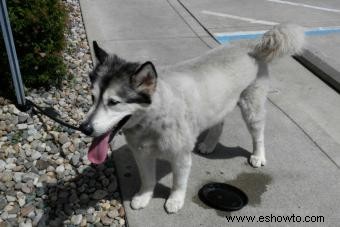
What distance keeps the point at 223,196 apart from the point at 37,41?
284 cm

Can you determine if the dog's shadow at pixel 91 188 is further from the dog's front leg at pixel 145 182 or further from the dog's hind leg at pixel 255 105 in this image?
the dog's hind leg at pixel 255 105

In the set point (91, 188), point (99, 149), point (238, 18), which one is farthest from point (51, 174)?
point (238, 18)

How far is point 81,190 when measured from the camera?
147 inches

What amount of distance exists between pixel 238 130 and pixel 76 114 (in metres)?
1.88

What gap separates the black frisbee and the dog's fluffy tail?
1.26m

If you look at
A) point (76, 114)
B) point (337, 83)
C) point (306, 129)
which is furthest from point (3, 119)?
point (337, 83)

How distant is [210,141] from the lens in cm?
434

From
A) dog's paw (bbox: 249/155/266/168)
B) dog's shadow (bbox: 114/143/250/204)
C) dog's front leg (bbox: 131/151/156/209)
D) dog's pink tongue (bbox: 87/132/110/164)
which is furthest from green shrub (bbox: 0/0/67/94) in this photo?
dog's paw (bbox: 249/155/266/168)

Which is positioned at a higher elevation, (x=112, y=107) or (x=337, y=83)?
(x=112, y=107)

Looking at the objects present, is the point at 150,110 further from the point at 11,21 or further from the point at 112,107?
the point at 11,21

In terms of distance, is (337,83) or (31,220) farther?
(337,83)

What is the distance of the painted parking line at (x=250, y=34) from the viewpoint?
714 cm

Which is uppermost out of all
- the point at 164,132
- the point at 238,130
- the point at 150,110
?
the point at 150,110

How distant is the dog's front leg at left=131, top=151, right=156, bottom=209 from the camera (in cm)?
343
